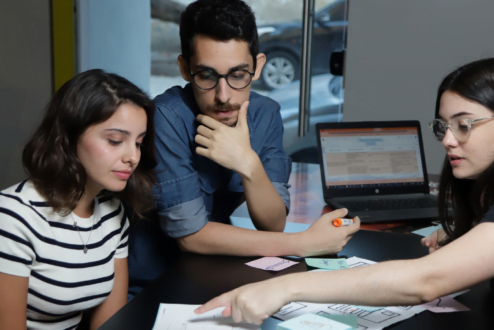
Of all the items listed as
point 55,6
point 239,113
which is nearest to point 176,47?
point 55,6

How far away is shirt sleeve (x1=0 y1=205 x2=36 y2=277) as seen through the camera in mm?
1054

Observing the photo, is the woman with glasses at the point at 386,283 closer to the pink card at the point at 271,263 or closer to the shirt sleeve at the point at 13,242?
the pink card at the point at 271,263

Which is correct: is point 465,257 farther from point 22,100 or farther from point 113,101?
point 22,100

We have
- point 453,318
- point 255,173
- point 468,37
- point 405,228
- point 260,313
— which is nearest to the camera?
point 260,313

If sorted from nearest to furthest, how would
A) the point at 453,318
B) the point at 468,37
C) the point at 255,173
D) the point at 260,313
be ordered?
the point at 260,313 < the point at 453,318 < the point at 255,173 < the point at 468,37

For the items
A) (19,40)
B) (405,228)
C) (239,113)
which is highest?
(19,40)

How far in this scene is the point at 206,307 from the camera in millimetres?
913

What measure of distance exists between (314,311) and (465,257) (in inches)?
11.9

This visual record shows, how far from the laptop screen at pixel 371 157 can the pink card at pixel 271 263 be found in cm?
72

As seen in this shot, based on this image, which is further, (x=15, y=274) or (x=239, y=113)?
(x=239, y=113)

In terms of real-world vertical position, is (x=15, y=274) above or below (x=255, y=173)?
below

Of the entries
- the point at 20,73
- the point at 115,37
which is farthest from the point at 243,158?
the point at 115,37

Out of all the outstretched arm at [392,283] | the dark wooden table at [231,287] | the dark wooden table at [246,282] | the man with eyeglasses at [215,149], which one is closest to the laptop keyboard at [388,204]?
the dark wooden table at [246,282]

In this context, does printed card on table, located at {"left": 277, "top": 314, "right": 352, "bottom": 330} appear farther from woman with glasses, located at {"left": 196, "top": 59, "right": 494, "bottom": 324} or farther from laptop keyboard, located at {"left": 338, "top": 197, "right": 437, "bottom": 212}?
laptop keyboard, located at {"left": 338, "top": 197, "right": 437, "bottom": 212}
